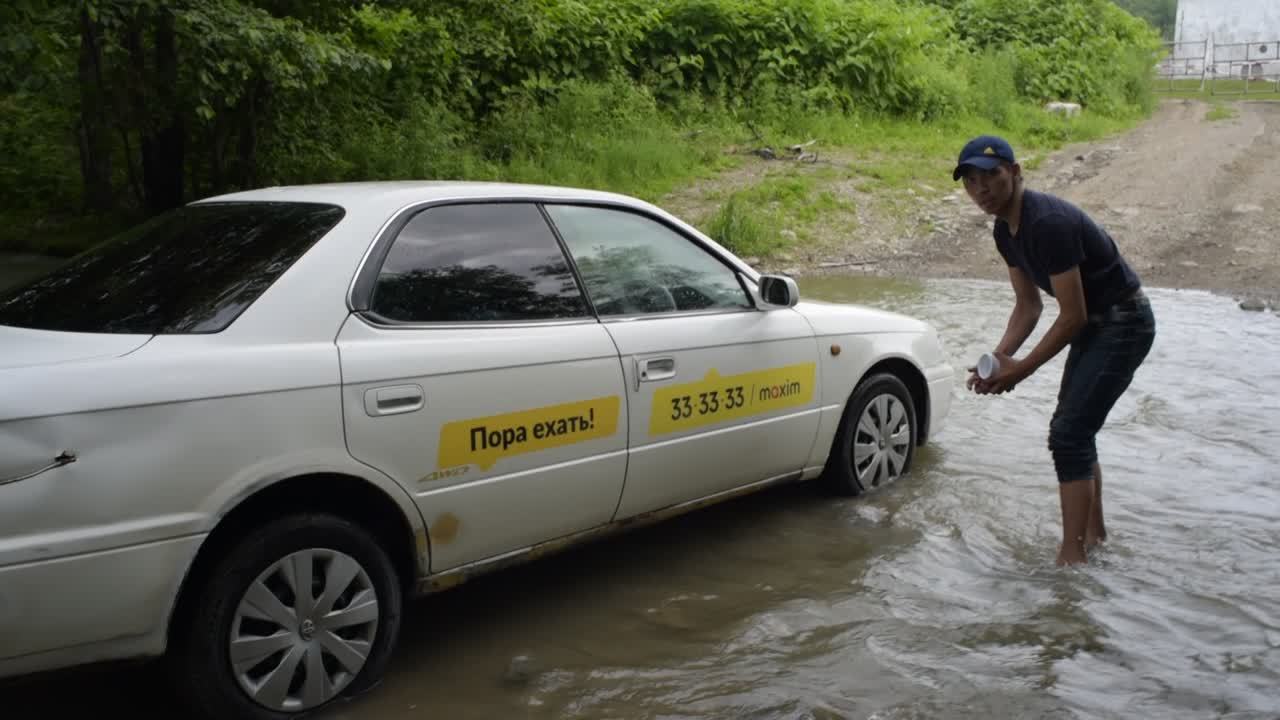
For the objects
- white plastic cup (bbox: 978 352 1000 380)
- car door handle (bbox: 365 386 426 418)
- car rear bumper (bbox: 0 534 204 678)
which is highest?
car door handle (bbox: 365 386 426 418)

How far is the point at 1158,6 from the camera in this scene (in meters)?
96.8

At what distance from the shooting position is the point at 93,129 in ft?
41.1

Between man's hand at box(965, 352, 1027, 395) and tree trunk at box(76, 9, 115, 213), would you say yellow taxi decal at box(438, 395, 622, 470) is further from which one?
tree trunk at box(76, 9, 115, 213)

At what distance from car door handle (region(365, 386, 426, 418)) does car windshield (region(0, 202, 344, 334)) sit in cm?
46

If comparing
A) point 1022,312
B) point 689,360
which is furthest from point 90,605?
point 1022,312

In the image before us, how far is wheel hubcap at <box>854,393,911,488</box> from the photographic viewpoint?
551 cm

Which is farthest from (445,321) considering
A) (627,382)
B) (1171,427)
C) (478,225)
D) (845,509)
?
(1171,427)

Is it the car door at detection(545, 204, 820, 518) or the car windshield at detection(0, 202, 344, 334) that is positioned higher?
the car windshield at detection(0, 202, 344, 334)

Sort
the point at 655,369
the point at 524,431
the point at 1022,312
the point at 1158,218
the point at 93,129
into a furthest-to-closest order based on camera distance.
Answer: the point at 1158,218 → the point at 93,129 → the point at 1022,312 → the point at 655,369 → the point at 524,431

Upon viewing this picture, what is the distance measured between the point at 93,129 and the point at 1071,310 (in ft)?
37.2

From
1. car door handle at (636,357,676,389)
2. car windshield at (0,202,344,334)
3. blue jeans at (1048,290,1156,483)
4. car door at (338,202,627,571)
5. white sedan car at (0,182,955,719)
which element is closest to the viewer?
white sedan car at (0,182,955,719)

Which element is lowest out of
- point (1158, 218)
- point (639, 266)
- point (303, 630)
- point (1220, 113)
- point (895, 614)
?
point (895, 614)

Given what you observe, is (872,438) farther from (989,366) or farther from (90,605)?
(90,605)

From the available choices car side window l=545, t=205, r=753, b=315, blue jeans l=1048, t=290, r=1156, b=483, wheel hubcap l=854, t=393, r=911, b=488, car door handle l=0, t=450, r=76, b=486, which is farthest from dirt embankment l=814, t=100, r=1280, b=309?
car door handle l=0, t=450, r=76, b=486
